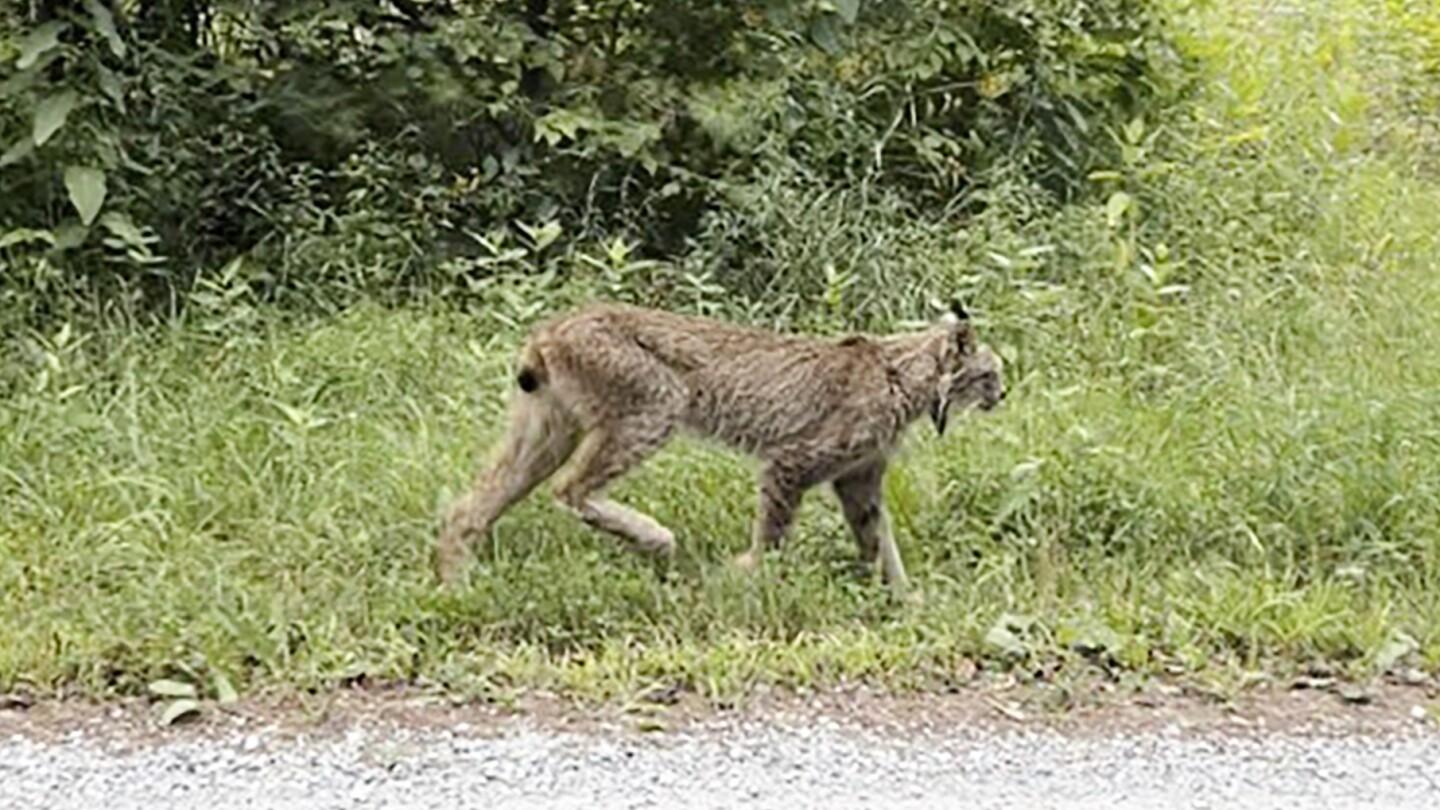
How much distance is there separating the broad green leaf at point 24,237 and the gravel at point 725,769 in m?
3.88

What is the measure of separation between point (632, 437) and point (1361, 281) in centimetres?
443

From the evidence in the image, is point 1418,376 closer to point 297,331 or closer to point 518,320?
point 518,320

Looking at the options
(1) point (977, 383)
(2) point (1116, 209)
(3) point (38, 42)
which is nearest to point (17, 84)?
(3) point (38, 42)

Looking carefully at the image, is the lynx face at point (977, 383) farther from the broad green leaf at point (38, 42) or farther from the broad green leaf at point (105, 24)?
the broad green leaf at point (38, 42)

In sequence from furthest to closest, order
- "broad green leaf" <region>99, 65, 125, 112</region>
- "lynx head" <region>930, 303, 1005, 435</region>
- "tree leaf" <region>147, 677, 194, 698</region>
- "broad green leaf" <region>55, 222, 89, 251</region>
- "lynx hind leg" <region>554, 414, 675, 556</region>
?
1. "broad green leaf" <region>55, 222, 89, 251</region>
2. "broad green leaf" <region>99, 65, 125, 112</region>
3. "lynx head" <region>930, 303, 1005, 435</region>
4. "lynx hind leg" <region>554, 414, 675, 556</region>
5. "tree leaf" <region>147, 677, 194, 698</region>

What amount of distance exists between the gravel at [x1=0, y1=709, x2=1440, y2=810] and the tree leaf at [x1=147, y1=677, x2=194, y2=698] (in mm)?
300

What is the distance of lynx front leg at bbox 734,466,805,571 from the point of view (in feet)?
24.3

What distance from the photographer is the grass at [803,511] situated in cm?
665

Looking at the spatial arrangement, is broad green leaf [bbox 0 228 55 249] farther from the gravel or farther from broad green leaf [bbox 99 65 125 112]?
the gravel

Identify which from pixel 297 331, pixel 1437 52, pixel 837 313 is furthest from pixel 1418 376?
pixel 1437 52

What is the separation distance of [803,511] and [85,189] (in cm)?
338

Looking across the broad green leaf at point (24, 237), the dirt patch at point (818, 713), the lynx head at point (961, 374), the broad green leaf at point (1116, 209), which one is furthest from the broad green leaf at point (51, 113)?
the broad green leaf at point (1116, 209)

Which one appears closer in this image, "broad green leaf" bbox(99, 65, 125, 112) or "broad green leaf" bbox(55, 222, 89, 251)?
"broad green leaf" bbox(99, 65, 125, 112)

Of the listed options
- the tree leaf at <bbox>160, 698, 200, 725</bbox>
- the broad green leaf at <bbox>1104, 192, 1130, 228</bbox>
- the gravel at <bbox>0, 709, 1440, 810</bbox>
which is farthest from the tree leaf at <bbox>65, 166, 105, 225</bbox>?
the broad green leaf at <bbox>1104, 192, 1130, 228</bbox>
